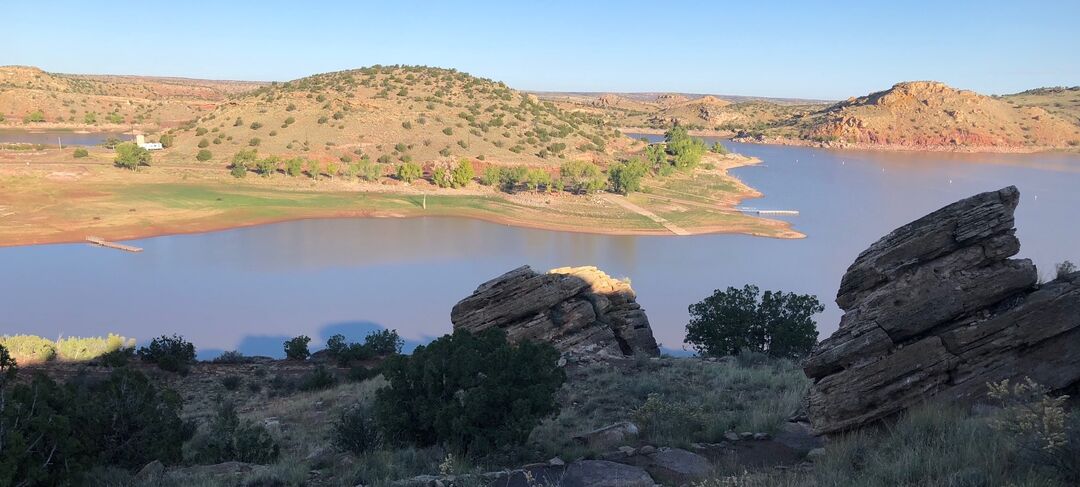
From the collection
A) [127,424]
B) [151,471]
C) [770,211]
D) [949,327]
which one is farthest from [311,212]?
[949,327]

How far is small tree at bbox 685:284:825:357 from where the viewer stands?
49.0 ft

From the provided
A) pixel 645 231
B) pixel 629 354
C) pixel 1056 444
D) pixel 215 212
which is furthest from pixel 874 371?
pixel 215 212

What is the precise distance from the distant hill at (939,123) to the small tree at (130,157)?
282 feet

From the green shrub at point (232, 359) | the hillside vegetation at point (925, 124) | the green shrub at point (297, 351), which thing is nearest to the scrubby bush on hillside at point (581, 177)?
the green shrub at point (297, 351)

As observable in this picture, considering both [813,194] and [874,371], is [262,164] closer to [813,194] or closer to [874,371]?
[813,194]

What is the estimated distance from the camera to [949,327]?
638 cm

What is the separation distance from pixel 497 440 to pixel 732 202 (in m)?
43.7

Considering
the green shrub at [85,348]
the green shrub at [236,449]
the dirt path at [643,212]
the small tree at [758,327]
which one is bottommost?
the green shrub at [85,348]

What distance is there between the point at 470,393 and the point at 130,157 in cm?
4788

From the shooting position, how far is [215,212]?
37219mm

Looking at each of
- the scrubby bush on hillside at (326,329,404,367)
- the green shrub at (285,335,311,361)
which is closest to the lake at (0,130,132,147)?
the green shrub at (285,335,311,361)

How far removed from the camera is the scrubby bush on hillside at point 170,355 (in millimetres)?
14969

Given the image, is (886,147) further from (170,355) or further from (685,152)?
(170,355)

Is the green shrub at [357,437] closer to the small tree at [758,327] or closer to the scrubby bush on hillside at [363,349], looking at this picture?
the scrubby bush on hillside at [363,349]
